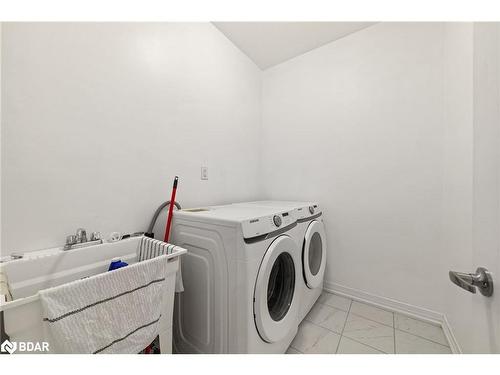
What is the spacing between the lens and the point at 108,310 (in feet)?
2.15

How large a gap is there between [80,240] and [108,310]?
19.7 inches

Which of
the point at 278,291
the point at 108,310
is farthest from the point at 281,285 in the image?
the point at 108,310

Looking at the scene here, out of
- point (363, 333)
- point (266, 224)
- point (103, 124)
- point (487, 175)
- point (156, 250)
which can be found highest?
point (103, 124)

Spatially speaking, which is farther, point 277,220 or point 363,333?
point 363,333

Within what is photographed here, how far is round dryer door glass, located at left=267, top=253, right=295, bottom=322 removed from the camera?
3.85 feet

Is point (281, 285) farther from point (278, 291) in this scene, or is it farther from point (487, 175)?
point (487, 175)

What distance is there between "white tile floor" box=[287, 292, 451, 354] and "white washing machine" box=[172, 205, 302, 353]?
0.76 ft

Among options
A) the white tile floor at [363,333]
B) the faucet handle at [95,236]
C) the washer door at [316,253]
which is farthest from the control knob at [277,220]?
the faucet handle at [95,236]

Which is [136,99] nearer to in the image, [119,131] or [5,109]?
[119,131]

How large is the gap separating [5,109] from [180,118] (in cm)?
83

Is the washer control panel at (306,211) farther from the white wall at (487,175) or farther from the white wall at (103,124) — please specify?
the white wall at (487,175)

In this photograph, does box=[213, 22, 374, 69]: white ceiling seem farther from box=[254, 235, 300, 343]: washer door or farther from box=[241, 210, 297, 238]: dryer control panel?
box=[254, 235, 300, 343]: washer door

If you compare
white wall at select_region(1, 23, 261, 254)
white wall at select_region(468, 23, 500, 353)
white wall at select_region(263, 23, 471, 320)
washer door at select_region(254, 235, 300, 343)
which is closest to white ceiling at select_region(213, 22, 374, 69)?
white wall at select_region(263, 23, 471, 320)
